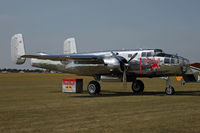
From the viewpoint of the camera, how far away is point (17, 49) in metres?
26.3

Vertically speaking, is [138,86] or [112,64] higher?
[112,64]

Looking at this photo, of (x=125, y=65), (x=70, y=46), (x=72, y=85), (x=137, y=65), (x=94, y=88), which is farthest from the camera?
(x=70, y=46)

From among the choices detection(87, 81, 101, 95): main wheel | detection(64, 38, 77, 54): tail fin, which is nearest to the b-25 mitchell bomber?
detection(87, 81, 101, 95): main wheel

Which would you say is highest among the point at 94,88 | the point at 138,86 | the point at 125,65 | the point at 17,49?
the point at 17,49

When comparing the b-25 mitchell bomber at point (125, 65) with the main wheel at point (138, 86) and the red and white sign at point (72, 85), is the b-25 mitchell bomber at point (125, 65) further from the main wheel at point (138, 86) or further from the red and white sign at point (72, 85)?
the red and white sign at point (72, 85)

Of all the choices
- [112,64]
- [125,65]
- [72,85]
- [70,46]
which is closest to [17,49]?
[70,46]

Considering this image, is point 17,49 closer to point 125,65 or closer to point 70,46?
point 70,46

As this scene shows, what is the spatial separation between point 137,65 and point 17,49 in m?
12.5

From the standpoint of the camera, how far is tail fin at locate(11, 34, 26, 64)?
26.1 meters

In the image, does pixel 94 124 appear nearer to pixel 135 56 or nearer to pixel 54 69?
pixel 135 56

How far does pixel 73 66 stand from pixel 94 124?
13.5 metres

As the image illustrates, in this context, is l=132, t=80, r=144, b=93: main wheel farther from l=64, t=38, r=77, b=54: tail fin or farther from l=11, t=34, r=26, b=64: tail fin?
l=11, t=34, r=26, b=64: tail fin

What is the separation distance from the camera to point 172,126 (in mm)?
8492

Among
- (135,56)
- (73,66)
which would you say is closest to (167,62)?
(135,56)
